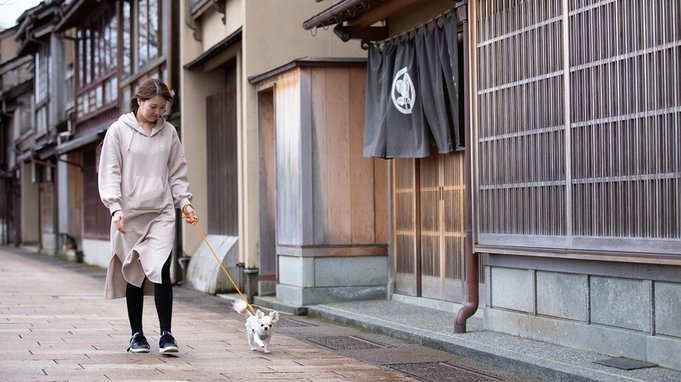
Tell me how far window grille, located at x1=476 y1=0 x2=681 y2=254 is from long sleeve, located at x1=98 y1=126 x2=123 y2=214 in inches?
145

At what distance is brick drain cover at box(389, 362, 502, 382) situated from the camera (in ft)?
22.6

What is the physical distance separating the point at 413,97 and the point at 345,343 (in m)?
3.27

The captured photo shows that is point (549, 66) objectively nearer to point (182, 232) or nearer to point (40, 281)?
point (182, 232)

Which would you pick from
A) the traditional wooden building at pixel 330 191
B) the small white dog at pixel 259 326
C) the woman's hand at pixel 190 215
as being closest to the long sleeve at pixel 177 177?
the woman's hand at pixel 190 215

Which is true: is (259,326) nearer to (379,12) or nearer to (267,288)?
(379,12)

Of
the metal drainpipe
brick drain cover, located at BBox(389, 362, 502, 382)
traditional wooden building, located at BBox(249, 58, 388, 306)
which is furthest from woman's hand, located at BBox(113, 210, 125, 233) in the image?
traditional wooden building, located at BBox(249, 58, 388, 306)

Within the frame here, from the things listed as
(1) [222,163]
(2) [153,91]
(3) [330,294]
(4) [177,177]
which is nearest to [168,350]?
(4) [177,177]

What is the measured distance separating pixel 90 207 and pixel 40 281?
8.43m

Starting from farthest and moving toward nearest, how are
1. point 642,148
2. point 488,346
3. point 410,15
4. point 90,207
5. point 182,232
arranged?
point 90,207 < point 182,232 < point 410,15 < point 488,346 < point 642,148

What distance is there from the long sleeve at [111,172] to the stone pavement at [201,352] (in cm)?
132

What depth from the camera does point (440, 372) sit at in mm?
7191

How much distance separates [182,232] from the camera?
55.2 feet

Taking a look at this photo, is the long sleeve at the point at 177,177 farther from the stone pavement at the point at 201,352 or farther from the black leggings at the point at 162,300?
the stone pavement at the point at 201,352

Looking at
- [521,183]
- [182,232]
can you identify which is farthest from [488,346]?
[182,232]
